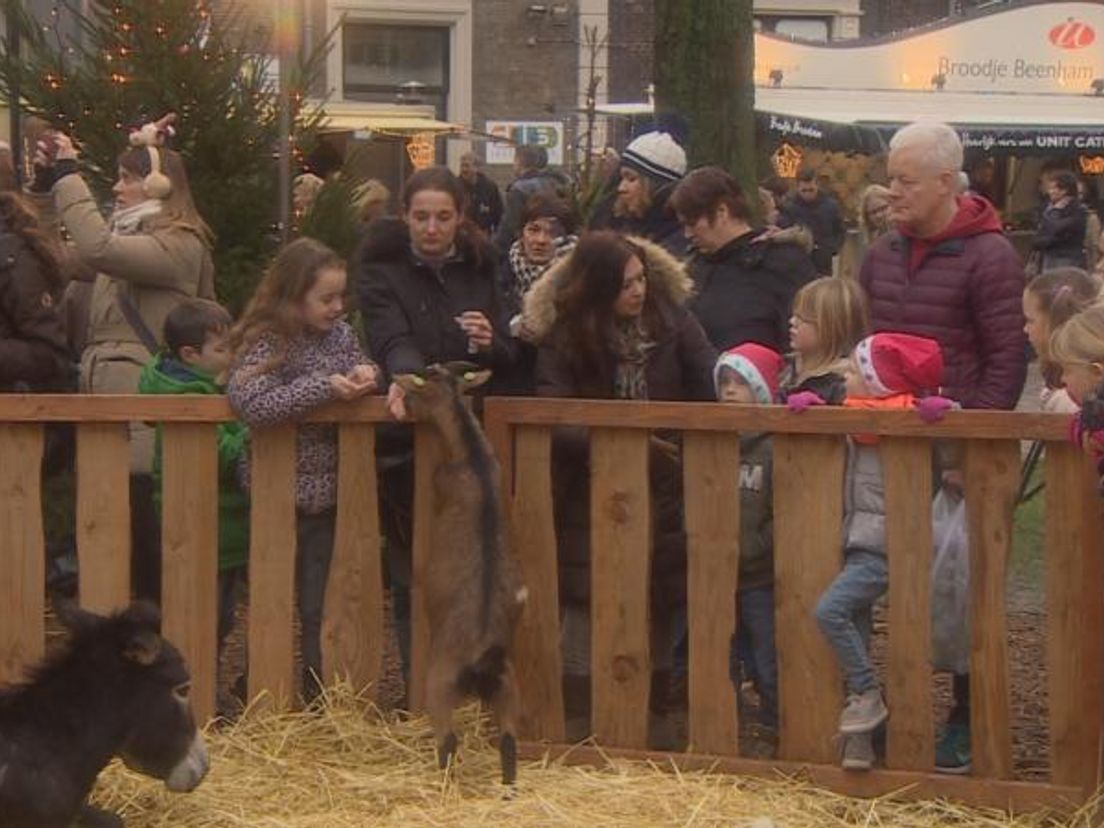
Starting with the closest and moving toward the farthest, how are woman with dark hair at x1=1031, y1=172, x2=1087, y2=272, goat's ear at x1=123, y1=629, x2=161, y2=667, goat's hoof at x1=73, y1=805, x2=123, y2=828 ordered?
goat's ear at x1=123, y1=629, x2=161, y2=667
goat's hoof at x1=73, y1=805, x2=123, y2=828
woman with dark hair at x1=1031, y1=172, x2=1087, y2=272

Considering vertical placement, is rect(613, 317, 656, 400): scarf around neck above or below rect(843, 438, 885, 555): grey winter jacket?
above

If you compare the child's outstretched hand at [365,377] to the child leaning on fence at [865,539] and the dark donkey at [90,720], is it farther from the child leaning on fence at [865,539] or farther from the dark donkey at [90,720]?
the child leaning on fence at [865,539]

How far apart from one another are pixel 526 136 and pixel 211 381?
21344 mm

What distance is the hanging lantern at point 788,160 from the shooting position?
2194 cm

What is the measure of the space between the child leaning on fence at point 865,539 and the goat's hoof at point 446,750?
1120mm

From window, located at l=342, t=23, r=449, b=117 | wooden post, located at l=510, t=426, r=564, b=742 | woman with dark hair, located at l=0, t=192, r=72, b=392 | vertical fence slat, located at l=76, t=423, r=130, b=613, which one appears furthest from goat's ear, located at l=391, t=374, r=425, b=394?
window, located at l=342, t=23, r=449, b=117

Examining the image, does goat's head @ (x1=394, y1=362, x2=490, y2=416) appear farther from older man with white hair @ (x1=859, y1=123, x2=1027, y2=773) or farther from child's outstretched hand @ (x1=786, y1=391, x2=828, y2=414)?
older man with white hair @ (x1=859, y1=123, x2=1027, y2=773)

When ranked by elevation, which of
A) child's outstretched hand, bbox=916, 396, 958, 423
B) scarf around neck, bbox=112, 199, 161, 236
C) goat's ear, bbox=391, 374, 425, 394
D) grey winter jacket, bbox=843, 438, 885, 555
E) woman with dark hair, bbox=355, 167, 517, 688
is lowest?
grey winter jacket, bbox=843, 438, 885, 555

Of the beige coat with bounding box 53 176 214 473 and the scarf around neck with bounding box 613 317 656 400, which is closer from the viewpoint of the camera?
the scarf around neck with bounding box 613 317 656 400

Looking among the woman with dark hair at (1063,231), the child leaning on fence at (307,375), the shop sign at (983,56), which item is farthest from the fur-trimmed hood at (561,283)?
the shop sign at (983,56)

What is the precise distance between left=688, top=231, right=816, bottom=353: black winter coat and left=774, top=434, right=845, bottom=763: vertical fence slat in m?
1.31

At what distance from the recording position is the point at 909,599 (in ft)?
19.0

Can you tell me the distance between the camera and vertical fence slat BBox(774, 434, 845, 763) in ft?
19.1

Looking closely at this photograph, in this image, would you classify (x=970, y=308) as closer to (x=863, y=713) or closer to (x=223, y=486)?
(x=863, y=713)
